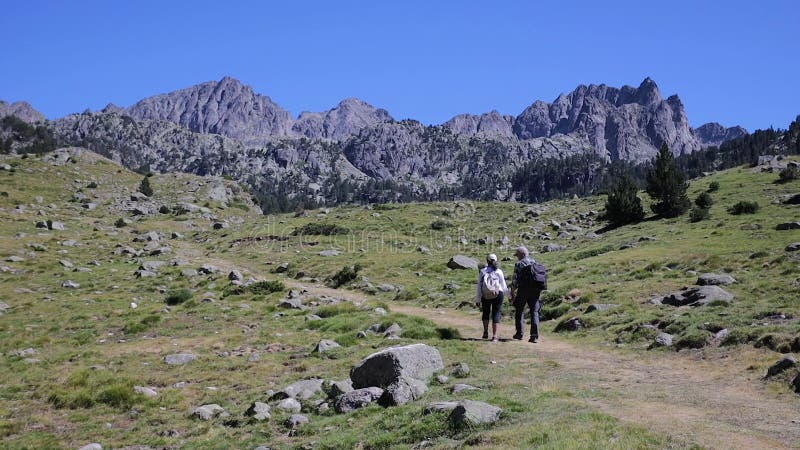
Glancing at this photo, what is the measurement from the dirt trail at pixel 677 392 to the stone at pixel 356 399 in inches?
131

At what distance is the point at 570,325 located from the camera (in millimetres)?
18469

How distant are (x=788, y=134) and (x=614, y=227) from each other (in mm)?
123725

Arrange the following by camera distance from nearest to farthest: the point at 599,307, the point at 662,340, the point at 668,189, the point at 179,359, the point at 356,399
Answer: the point at 356,399 → the point at 662,340 → the point at 179,359 → the point at 599,307 → the point at 668,189

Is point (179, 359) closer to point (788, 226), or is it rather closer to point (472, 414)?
point (472, 414)

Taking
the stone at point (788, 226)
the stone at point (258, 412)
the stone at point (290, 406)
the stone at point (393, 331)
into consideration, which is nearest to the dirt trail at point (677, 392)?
the stone at point (393, 331)

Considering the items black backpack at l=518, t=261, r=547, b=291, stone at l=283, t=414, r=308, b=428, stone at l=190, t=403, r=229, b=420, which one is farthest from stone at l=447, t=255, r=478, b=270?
stone at l=283, t=414, r=308, b=428

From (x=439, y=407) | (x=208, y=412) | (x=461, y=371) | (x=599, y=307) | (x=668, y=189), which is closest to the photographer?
(x=439, y=407)

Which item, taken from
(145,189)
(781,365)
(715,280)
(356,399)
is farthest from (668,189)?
(145,189)

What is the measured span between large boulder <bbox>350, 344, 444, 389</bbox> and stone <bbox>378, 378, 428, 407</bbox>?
0.28 metres

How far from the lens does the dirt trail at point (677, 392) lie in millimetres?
7559

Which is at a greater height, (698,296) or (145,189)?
(145,189)

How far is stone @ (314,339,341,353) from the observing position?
16000 millimetres

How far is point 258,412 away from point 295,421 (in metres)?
1.09

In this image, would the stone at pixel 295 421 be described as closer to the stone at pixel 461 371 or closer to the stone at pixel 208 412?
the stone at pixel 208 412
